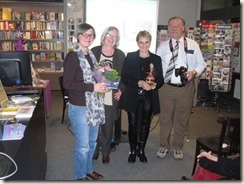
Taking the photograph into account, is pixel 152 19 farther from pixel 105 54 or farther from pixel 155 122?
pixel 105 54

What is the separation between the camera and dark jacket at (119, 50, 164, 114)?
9.39 feet

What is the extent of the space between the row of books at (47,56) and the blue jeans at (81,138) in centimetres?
558

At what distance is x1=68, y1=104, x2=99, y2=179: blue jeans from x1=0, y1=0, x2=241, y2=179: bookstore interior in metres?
0.34

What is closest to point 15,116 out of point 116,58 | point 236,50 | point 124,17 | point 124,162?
point 116,58

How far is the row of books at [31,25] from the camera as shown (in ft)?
23.6

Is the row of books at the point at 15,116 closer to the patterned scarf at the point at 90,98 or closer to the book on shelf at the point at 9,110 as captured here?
the book on shelf at the point at 9,110

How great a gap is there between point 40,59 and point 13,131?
6087mm

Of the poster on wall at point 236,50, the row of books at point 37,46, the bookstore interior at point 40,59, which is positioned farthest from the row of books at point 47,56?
the poster on wall at point 236,50

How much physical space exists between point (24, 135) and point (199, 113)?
14.1 ft

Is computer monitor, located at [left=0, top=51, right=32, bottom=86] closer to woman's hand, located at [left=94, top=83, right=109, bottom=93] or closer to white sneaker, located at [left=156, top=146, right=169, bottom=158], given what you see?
woman's hand, located at [left=94, top=83, right=109, bottom=93]

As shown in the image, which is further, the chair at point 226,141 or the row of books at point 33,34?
the row of books at point 33,34

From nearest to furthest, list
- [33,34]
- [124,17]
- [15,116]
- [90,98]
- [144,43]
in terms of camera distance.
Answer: [15,116], [90,98], [144,43], [124,17], [33,34]

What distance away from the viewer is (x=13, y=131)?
74.7 inches

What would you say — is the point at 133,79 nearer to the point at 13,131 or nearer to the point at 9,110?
the point at 9,110
